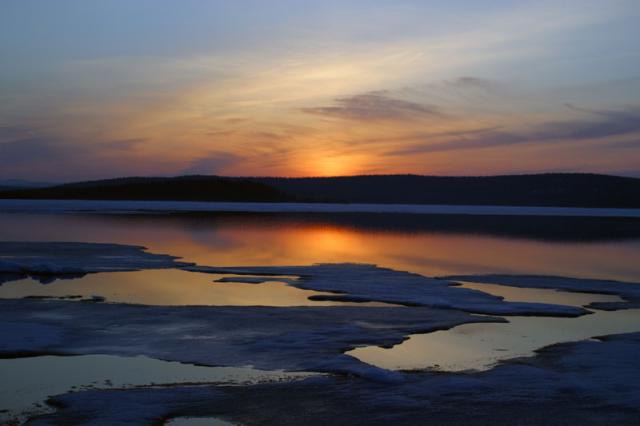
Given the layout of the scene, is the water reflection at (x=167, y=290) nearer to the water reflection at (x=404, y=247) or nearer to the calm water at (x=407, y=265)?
the calm water at (x=407, y=265)

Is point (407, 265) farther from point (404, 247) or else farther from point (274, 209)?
point (274, 209)

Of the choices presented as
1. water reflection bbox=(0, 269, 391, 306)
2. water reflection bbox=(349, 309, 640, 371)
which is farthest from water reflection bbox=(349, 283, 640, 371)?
water reflection bbox=(0, 269, 391, 306)

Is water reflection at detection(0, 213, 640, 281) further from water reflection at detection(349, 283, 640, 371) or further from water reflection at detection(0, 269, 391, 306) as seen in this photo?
water reflection at detection(349, 283, 640, 371)

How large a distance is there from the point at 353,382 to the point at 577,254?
1575 cm

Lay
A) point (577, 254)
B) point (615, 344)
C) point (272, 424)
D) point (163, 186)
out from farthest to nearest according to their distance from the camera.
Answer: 1. point (163, 186)
2. point (577, 254)
3. point (615, 344)
4. point (272, 424)

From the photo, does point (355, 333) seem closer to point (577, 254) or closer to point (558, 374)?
point (558, 374)

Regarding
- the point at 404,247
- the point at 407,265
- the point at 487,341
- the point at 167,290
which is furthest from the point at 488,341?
the point at 404,247

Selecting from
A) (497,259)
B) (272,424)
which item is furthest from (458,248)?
(272,424)

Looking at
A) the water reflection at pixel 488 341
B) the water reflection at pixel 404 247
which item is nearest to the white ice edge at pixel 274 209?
the water reflection at pixel 404 247

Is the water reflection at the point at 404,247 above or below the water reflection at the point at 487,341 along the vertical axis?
above

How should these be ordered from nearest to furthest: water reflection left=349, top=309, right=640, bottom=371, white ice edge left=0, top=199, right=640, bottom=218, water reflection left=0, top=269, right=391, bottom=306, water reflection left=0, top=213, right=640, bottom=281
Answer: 1. water reflection left=349, top=309, right=640, bottom=371
2. water reflection left=0, top=269, right=391, bottom=306
3. water reflection left=0, top=213, right=640, bottom=281
4. white ice edge left=0, top=199, right=640, bottom=218

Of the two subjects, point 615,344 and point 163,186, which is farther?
point 163,186

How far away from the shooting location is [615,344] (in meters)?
8.06

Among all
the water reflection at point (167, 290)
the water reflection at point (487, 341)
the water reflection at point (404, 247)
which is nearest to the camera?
the water reflection at point (487, 341)
